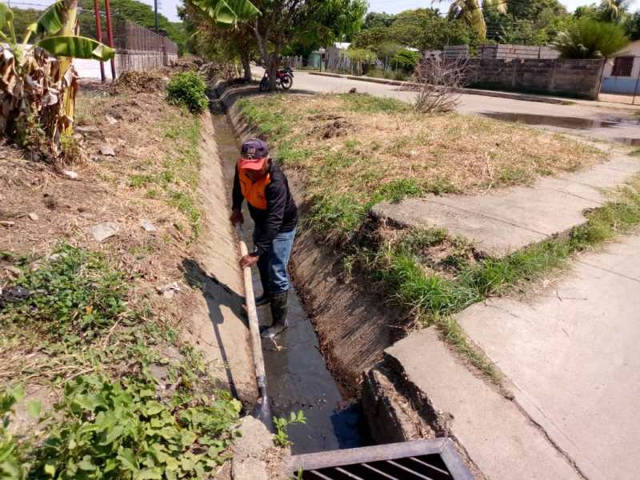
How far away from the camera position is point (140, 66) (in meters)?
20.2

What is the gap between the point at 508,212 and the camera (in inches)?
213

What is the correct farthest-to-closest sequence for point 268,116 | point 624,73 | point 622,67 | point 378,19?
point 378,19, point 622,67, point 624,73, point 268,116

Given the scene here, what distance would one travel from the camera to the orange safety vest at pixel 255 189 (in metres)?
4.20

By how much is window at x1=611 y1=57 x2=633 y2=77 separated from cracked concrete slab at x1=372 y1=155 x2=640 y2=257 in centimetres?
2709

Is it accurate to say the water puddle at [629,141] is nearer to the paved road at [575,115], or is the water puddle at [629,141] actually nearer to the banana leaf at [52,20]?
the paved road at [575,115]

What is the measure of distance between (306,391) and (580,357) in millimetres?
2197

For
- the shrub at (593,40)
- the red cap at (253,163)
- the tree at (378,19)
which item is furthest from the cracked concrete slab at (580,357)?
the tree at (378,19)

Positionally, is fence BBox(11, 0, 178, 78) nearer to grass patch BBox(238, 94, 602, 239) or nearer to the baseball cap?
grass patch BBox(238, 94, 602, 239)

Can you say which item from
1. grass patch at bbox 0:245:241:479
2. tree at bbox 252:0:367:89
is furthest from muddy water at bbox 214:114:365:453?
tree at bbox 252:0:367:89

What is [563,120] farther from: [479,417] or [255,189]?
[479,417]

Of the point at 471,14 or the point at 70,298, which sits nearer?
the point at 70,298

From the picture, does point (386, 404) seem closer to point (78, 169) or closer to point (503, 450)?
point (503, 450)

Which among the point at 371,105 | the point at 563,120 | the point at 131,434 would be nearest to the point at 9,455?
the point at 131,434

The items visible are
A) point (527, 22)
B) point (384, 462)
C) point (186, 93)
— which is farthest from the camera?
point (527, 22)
